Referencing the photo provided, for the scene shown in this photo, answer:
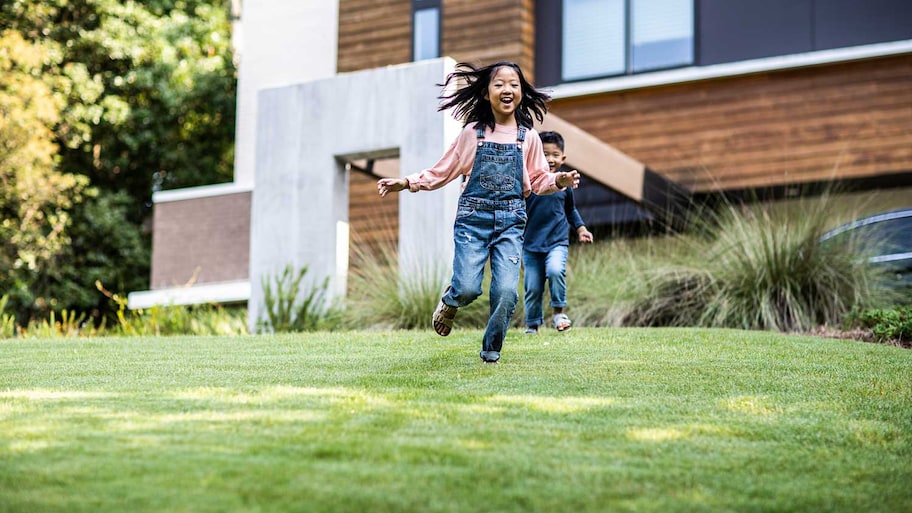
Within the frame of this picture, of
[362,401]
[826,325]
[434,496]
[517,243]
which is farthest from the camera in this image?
[826,325]

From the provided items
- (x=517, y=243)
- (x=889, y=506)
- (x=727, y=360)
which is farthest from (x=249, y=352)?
(x=889, y=506)

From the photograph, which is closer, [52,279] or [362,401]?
[362,401]

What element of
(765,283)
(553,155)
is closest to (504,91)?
(553,155)

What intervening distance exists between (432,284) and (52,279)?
50.6 feet

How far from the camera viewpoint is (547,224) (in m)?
9.88

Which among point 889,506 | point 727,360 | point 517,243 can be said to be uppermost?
point 517,243

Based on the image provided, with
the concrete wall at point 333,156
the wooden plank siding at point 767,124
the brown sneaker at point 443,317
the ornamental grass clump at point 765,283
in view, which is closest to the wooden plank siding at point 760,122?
the wooden plank siding at point 767,124

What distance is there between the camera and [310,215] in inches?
547

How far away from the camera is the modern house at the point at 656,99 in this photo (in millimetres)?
15609

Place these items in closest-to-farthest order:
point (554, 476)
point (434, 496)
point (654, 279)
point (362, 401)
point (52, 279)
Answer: point (434, 496) < point (554, 476) < point (362, 401) < point (654, 279) < point (52, 279)

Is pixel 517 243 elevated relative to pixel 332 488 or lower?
elevated

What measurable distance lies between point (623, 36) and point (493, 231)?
11541 millimetres

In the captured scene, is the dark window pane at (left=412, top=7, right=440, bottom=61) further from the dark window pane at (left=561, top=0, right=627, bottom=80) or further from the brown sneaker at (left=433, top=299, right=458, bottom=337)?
the brown sneaker at (left=433, top=299, right=458, bottom=337)

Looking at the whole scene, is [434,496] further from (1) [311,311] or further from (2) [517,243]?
(1) [311,311]
